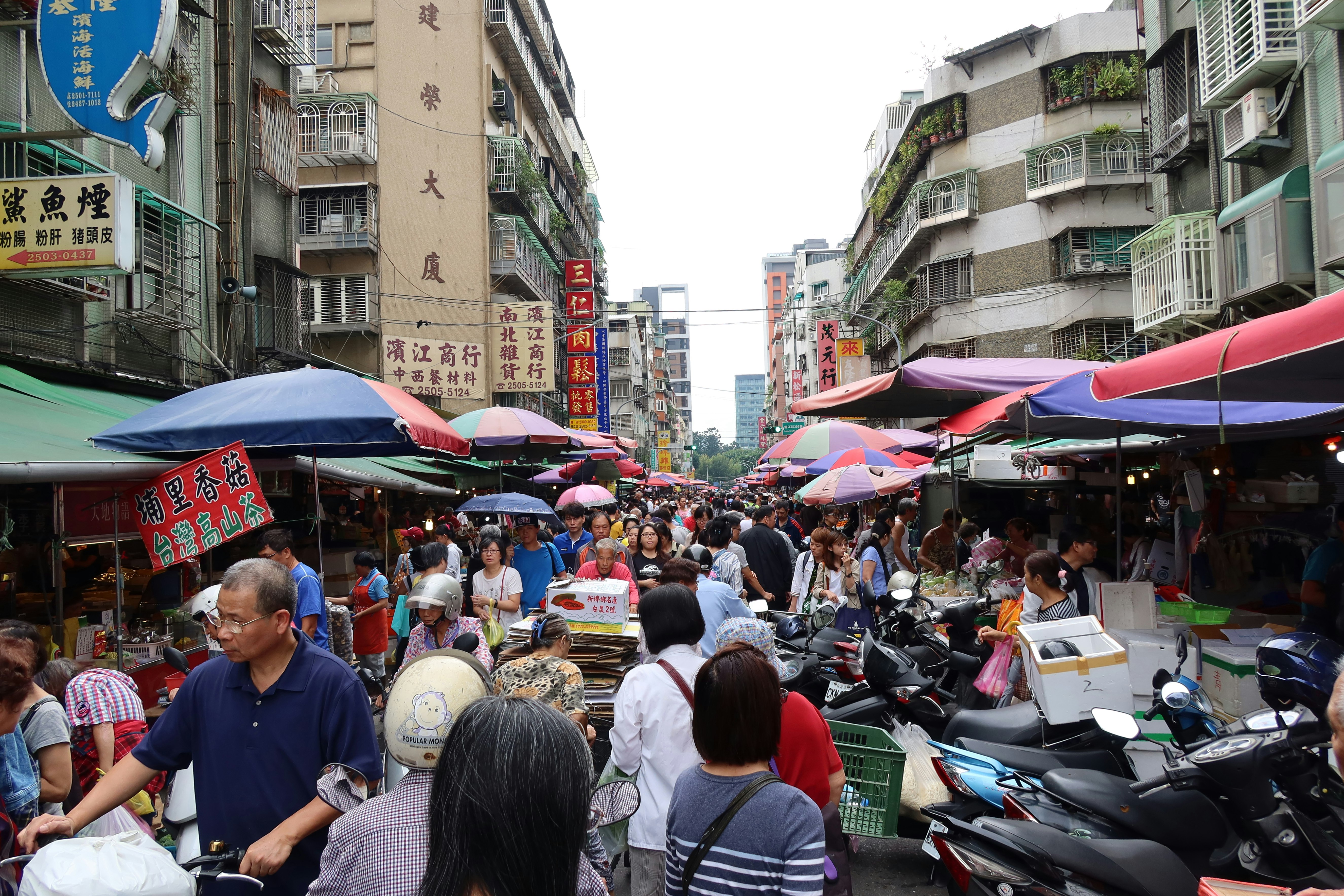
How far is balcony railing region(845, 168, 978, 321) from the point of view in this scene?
29.6 m

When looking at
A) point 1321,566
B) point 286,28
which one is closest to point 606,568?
point 1321,566

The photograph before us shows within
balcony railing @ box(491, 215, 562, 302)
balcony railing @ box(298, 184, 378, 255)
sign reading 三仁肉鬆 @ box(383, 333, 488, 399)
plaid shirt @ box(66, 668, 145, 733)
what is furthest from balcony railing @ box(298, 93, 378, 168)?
plaid shirt @ box(66, 668, 145, 733)

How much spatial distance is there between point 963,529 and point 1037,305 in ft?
60.2

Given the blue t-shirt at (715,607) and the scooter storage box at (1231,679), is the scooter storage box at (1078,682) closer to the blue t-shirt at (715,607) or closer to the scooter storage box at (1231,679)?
the scooter storage box at (1231,679)

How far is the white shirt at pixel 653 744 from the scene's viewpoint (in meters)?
3.48

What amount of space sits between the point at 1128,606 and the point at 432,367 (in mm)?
21247

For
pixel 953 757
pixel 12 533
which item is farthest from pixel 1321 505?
pixel 12 533

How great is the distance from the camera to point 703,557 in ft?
29.1

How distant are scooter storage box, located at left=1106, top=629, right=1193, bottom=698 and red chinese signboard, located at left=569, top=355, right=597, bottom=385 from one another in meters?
26.8

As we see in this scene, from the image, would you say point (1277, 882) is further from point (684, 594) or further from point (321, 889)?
point (321, 889)

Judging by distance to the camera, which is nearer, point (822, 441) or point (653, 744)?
point (653, 744)

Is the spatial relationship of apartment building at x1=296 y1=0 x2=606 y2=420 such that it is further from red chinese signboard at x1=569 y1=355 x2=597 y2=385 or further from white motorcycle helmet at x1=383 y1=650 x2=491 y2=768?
white motorcycle helmet at x1=383 y1=650 x2=491 y2=768

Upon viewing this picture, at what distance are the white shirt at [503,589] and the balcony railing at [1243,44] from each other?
37.5ft

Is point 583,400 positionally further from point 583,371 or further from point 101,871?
point 101,871
